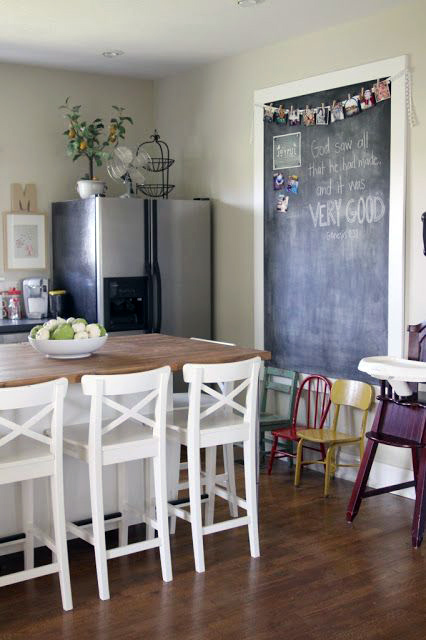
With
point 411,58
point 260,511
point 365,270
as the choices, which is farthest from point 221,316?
point 411,58

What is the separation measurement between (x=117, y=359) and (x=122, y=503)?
71cm

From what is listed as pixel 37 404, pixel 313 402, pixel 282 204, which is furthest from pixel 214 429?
pixel 282 204

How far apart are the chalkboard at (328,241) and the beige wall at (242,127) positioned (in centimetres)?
19

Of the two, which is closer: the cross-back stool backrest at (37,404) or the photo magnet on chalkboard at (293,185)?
the cross-back stool backrest at (37,404)

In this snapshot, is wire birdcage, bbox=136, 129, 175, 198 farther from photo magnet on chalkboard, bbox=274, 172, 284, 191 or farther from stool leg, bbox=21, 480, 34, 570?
stool leg, bbox=21, 480, 34, 570

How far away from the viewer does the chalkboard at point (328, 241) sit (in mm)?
4812

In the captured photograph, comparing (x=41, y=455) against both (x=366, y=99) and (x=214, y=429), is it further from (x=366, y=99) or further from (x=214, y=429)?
(x=366, y=99)

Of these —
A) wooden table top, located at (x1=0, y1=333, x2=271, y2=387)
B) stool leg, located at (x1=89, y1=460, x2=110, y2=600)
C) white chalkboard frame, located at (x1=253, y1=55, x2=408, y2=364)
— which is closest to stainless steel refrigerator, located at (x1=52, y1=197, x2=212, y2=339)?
wooden table top, located at (x1=0, y1=333, x2=271, y2=387)

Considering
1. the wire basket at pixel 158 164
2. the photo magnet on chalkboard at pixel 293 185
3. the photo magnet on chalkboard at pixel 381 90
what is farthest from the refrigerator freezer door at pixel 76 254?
the photo magnet on chalkboard at pixel 381 90

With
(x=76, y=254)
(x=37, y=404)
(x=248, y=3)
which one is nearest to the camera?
Answer: (x=37, y=404)

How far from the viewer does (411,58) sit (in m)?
4.54

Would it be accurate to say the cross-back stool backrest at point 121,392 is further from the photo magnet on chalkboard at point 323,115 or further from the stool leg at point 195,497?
the photo magnet on chalkboard at point 323,115

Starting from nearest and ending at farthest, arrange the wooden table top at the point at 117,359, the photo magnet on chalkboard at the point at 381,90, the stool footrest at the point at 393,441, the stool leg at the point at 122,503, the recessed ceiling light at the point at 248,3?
the wooden table top at the point at 117,359 → the stool leg at the point at 122,503 → the stool footrest at the point at 393,441 → the recessed ceiling light at the point at 248,3 → the photo magnet on chalkboard at the point at 381,90

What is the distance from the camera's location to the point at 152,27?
16.3 feet
